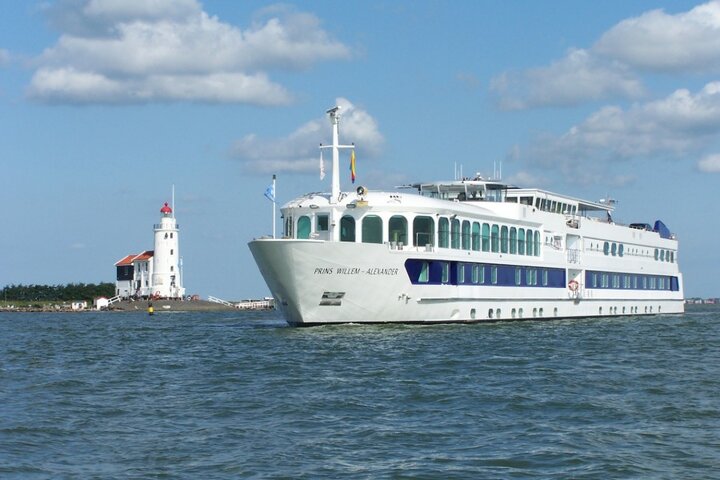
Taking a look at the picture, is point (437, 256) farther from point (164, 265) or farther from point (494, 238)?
point (164, 265)

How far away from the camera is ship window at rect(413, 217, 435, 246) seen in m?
45.5

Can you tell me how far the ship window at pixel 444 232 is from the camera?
152 ft

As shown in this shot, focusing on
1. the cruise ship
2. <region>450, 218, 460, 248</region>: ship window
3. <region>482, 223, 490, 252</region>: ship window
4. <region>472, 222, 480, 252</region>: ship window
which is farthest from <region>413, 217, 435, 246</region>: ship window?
<region>482, 223, 490, 252</region>: ship window

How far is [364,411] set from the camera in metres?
21.6

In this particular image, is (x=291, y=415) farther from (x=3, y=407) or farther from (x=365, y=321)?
(x=365, y=321)

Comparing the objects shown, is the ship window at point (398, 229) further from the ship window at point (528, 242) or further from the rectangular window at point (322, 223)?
the ship window at point (528, 242)

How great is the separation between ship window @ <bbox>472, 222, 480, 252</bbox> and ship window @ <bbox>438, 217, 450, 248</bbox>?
3.02 meters

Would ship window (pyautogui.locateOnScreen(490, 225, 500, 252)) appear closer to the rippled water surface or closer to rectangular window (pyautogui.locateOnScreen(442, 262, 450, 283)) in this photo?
rectangular window (pyautogui.locateOnScreen(442, 262, 450, 283))

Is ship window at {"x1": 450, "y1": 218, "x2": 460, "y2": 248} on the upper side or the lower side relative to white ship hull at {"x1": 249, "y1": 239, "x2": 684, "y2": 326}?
upper

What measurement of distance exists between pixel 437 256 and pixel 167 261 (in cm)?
8295

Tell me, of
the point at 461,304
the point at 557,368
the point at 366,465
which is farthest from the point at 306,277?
the point at 366,465

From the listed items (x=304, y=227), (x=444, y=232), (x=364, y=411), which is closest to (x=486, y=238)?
(x=444, y=232)

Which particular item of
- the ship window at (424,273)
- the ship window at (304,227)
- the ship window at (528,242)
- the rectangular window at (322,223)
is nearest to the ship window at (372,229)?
the rectangular window at (322,223)

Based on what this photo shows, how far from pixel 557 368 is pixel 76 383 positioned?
44.7ft
